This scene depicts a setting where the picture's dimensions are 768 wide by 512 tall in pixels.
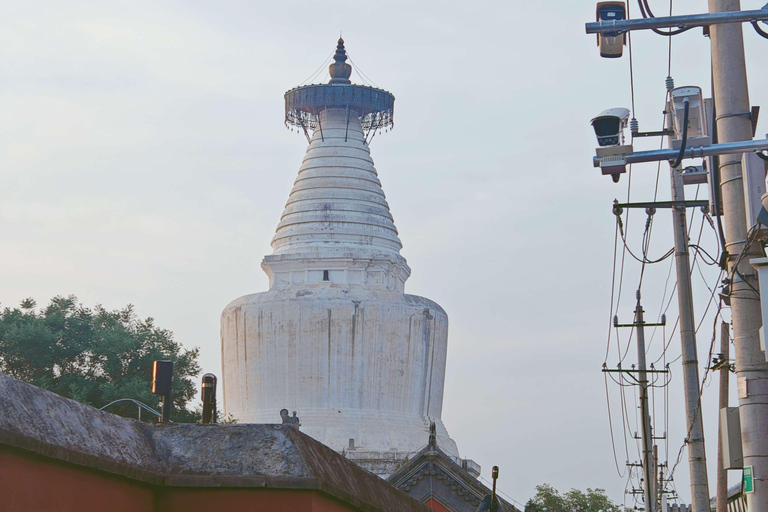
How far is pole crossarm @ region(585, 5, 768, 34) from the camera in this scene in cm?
1281

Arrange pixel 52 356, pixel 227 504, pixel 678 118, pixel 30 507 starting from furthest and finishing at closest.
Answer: pixel 52 356 → pixel 678 118 → pixel 227 504 → pixel 30 507

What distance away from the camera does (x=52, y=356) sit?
39.1 metres

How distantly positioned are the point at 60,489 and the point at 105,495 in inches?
22.2

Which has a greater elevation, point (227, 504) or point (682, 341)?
point (682, 341)

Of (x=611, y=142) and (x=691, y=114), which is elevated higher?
(x=691, y=114)

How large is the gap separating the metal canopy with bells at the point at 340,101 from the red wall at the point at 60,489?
154ft

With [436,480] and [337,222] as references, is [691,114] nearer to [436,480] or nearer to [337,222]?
[436,480]

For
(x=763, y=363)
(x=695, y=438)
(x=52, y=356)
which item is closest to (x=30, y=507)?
(x=763, y=363)

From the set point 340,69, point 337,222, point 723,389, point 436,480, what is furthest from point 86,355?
point 723,389

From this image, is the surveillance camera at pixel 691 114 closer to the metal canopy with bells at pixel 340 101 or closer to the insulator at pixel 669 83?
the insulator at pixel 669 83

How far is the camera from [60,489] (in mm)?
9219

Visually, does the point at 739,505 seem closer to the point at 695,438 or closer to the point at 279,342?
the point at 695,438

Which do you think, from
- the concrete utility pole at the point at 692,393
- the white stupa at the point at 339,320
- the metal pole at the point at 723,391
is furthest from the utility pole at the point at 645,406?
the white stupa at the point at 339,320

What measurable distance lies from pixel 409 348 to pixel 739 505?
31058 mm
